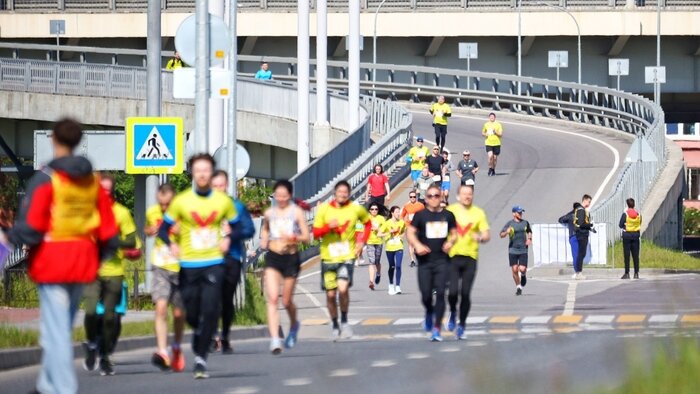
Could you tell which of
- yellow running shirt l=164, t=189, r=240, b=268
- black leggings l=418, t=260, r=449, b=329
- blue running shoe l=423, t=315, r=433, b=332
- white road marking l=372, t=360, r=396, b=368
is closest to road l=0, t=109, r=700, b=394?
white road marking l=372, t=360, r=396, b=368

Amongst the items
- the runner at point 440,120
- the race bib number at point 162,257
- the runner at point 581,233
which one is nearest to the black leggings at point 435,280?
the race bib number at point 162,257

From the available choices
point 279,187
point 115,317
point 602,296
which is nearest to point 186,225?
point 115,317

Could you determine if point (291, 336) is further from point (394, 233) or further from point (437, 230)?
point (394, 233)

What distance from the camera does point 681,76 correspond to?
84188 mm

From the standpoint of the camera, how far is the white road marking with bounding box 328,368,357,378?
1547cm

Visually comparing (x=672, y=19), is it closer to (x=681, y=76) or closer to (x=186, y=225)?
(x=681, y=76)

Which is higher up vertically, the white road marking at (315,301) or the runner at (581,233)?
the runner at (581,233)

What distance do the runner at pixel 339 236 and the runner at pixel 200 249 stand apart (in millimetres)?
4278

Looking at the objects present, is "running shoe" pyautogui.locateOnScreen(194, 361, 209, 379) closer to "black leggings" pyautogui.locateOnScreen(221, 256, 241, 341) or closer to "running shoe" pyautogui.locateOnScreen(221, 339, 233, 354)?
"black leggings" pyautogui.locateOnScreen(221, 256, 241, 341)

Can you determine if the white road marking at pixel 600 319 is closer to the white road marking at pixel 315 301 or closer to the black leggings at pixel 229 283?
the white road marking at pixel 315 301

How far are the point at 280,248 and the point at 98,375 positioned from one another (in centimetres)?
292

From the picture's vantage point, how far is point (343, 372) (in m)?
15.7

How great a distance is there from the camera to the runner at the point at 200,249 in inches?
599

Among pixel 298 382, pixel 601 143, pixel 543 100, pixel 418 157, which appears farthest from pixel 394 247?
pixel 543 100
